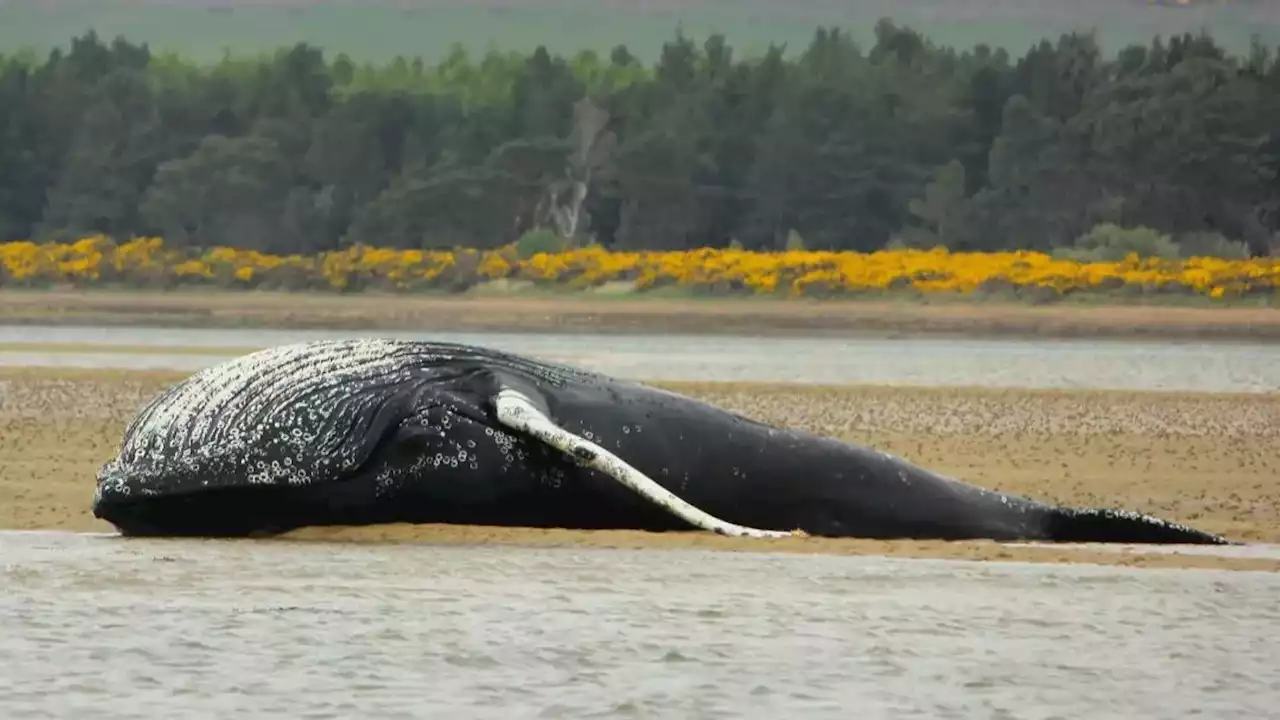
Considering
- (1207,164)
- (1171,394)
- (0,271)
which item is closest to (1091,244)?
(1207,164)

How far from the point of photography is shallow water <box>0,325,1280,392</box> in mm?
20984

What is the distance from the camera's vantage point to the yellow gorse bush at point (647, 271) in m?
36.3

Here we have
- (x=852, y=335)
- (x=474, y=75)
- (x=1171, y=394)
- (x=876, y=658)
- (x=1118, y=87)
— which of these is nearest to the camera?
(x=876, y=658)

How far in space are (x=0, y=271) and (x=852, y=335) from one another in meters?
19.3

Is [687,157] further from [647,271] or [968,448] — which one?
[968,448]

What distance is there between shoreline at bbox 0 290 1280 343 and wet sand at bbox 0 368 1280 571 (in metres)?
10.7

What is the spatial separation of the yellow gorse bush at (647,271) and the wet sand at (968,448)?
Answer: 17.5 meters

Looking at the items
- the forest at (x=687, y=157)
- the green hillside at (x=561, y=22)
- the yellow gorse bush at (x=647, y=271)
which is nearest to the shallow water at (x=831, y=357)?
the yellow gorse bush at (x=647, y=271)

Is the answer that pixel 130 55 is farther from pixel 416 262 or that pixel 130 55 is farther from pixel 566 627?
pixel 566 627

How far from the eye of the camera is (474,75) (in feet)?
254

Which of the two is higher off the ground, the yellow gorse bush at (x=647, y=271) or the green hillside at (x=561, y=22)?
the green hillside at (x=561, y=22)

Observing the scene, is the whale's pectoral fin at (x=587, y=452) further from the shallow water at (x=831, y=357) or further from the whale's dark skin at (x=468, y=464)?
the shallow water at (x=831, y=357)

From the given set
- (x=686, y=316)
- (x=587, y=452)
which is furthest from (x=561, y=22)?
(x=587, y=452)

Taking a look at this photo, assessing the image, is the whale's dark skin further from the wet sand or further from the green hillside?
the green hillside
